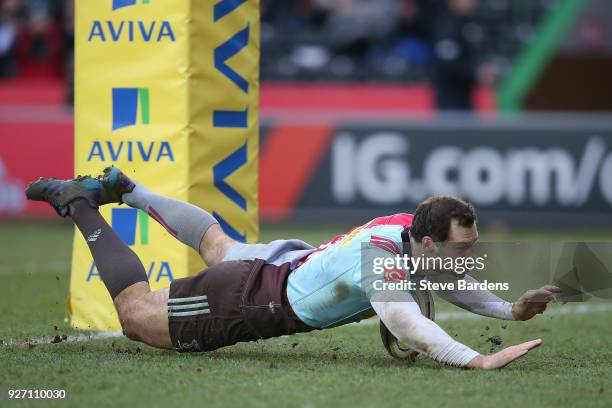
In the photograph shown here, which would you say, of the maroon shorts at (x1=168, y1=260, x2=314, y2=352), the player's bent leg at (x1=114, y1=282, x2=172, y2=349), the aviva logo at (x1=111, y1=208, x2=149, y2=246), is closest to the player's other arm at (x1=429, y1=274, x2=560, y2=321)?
the maroon shorts at (x1=168, y1=260, x2=314, y2=352)

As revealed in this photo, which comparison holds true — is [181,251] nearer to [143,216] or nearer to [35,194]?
[143,216]

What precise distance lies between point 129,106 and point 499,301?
249 centimetres

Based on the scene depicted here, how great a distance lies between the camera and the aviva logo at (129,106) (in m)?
6.77

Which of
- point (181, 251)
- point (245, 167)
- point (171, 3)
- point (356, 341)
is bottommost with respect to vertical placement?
point (356, 341)

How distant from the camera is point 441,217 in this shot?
541 cm

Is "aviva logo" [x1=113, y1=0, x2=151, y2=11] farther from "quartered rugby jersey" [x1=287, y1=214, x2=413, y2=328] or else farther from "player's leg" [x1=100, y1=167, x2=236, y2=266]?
"quartered rugby jersey" [x1=287, y1=214, x2=413, y2=328]

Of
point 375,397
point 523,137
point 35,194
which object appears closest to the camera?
point 375,397

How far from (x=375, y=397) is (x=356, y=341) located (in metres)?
1.84

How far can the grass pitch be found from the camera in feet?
15.7

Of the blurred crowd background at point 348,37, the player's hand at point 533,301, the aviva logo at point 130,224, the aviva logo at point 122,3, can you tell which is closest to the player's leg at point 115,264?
the aviva logo at point 130,224

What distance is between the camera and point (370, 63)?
628 inches

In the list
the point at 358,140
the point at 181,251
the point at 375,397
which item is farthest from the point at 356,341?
the point at 358,140

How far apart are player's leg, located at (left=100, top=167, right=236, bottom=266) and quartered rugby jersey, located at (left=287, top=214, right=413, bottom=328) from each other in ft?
1.83

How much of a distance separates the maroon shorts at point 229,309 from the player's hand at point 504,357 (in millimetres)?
928
